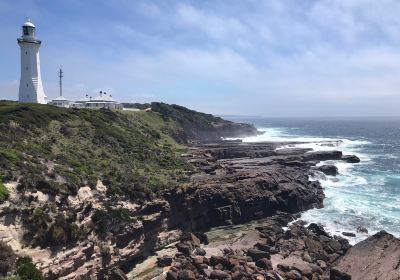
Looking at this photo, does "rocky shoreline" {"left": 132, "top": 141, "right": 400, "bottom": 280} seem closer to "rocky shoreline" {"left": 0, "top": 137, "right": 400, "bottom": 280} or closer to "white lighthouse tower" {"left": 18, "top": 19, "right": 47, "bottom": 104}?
"rocky shoreline" {"left": 0, "top": 137, "right": 400, "bottom": 280}

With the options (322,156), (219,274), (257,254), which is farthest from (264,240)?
(322,156)

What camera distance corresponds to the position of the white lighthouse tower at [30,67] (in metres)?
60.2

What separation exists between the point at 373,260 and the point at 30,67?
52.3 m

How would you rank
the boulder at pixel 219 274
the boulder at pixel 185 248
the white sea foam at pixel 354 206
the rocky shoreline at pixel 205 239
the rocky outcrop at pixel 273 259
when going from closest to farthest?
1. the rocky shoreline at pixel 205 239
2. the boulder at pixel 219 274
3. the rocky outcrop at pixel 273 259
4. the boulder at pixel 185 248
5. the white sea foam at pixel 354 206

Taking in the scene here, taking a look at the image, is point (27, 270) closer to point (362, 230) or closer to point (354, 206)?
point (362, 230)

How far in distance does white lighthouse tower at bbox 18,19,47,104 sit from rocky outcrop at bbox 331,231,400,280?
50.1 metres

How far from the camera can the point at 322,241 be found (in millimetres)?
38750

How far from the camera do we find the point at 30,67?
6134 centimetres

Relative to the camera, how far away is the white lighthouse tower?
197ft

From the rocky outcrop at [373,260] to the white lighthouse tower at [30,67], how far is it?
50.1 metres

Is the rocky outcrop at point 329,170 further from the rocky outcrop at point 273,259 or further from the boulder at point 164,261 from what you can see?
the boulder at point 164,261

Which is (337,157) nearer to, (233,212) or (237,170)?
(237,170)

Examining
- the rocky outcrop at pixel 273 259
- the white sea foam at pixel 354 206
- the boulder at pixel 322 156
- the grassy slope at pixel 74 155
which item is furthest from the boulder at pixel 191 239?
the boulder at pixel 322 156

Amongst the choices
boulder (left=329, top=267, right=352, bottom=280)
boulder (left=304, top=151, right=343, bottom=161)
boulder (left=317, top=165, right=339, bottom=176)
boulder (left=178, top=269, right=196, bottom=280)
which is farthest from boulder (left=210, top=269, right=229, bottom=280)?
boulder (left=304, top=151, right=343, bottom=161)
